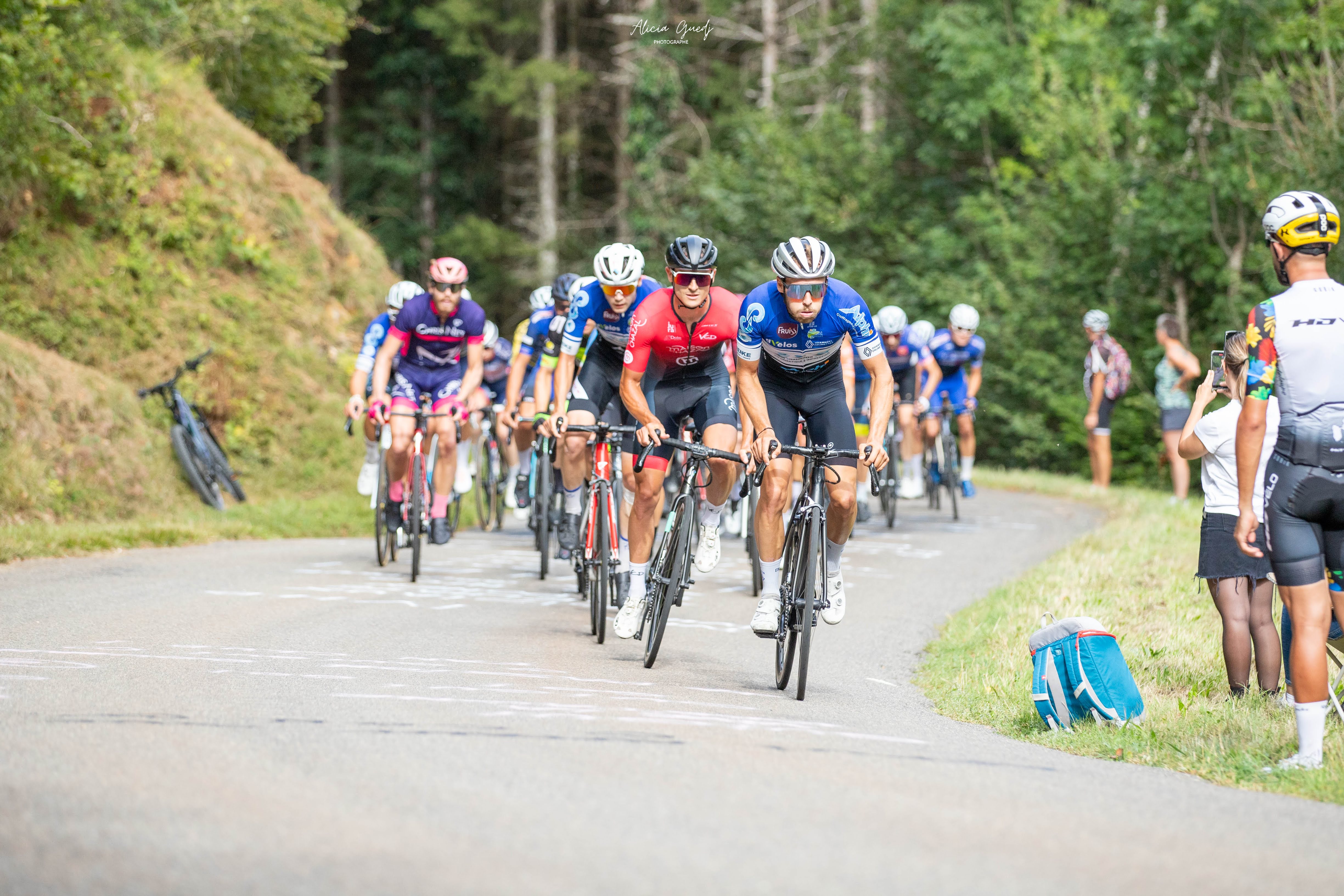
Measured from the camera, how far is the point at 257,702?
257 inches

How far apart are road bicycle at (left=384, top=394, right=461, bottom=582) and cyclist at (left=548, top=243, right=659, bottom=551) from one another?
4.19 ft

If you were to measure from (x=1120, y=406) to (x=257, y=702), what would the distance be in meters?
22.7

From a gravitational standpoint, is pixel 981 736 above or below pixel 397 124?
below

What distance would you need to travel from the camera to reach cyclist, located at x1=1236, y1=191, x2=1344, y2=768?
5.63 m

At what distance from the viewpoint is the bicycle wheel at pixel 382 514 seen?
12.1 meters

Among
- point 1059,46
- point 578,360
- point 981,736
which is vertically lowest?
point 981,736

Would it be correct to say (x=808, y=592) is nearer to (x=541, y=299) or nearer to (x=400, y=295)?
(x=541, y=299)

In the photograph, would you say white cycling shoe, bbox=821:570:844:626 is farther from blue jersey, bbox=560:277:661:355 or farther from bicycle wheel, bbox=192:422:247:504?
bicycle wheel, bbox=192:422:247:504

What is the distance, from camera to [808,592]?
7402 mm

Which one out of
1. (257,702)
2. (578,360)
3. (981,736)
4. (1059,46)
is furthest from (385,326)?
(1059,46)

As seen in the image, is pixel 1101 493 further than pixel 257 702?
Yes

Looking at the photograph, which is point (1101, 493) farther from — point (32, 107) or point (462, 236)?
point (462, 236)

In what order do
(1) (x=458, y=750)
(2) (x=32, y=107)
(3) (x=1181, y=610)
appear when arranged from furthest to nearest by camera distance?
(2) (x=32, y=107), (3) (x=1181, y=610), (1) (x=458, y=750)

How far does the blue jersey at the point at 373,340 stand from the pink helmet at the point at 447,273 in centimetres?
117
